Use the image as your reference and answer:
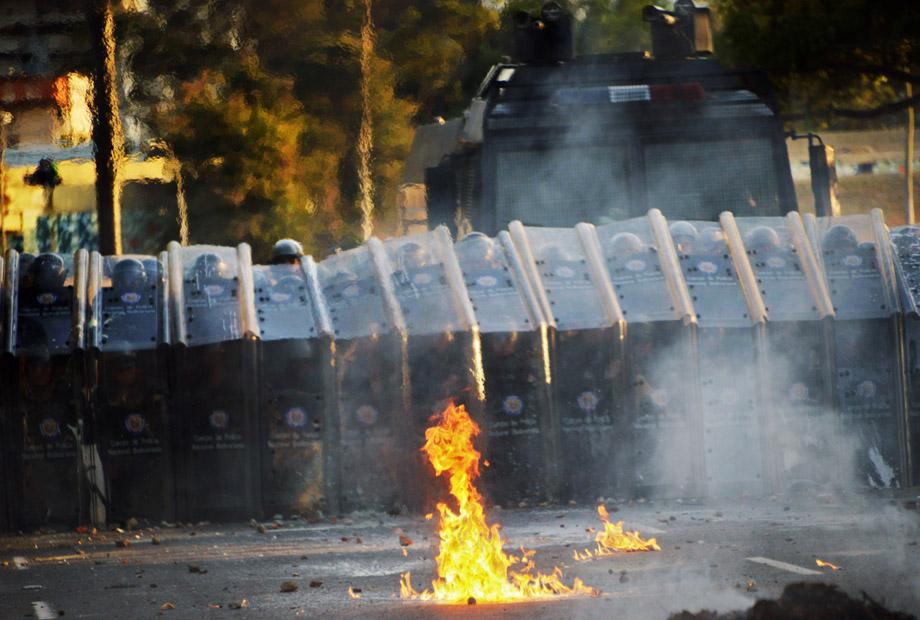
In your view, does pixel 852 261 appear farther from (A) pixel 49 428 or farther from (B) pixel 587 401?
(A) pixel 49 428

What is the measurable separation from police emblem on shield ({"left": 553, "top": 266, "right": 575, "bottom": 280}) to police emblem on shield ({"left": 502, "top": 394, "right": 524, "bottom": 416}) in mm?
1116

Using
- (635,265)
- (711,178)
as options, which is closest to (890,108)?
(711,178)

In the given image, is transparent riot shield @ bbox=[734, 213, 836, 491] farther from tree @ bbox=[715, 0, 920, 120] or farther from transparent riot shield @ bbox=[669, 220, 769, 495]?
tree @ bbox=[715, 0, 920, 120]

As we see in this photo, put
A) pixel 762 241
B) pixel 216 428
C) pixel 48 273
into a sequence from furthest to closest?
pixel 762 241 < pixel 48 273 < pixel 216 428

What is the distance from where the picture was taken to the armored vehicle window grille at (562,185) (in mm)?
15117

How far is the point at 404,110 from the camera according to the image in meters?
25.0

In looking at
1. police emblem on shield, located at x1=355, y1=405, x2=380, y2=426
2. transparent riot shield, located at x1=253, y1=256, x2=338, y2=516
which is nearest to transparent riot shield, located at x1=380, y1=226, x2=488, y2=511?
police emblem on shield, located at x1=355, y1=405, x2=380, y2=426

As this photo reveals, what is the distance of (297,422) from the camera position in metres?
13.4

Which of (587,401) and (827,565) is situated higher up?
(587,401)

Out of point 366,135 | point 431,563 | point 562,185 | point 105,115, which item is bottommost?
point 431,563

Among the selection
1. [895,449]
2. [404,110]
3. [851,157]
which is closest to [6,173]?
[404,110]

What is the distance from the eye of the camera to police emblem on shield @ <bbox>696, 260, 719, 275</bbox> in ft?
45.7

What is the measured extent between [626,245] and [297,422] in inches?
120

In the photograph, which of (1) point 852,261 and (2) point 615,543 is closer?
(2) point 615,543
